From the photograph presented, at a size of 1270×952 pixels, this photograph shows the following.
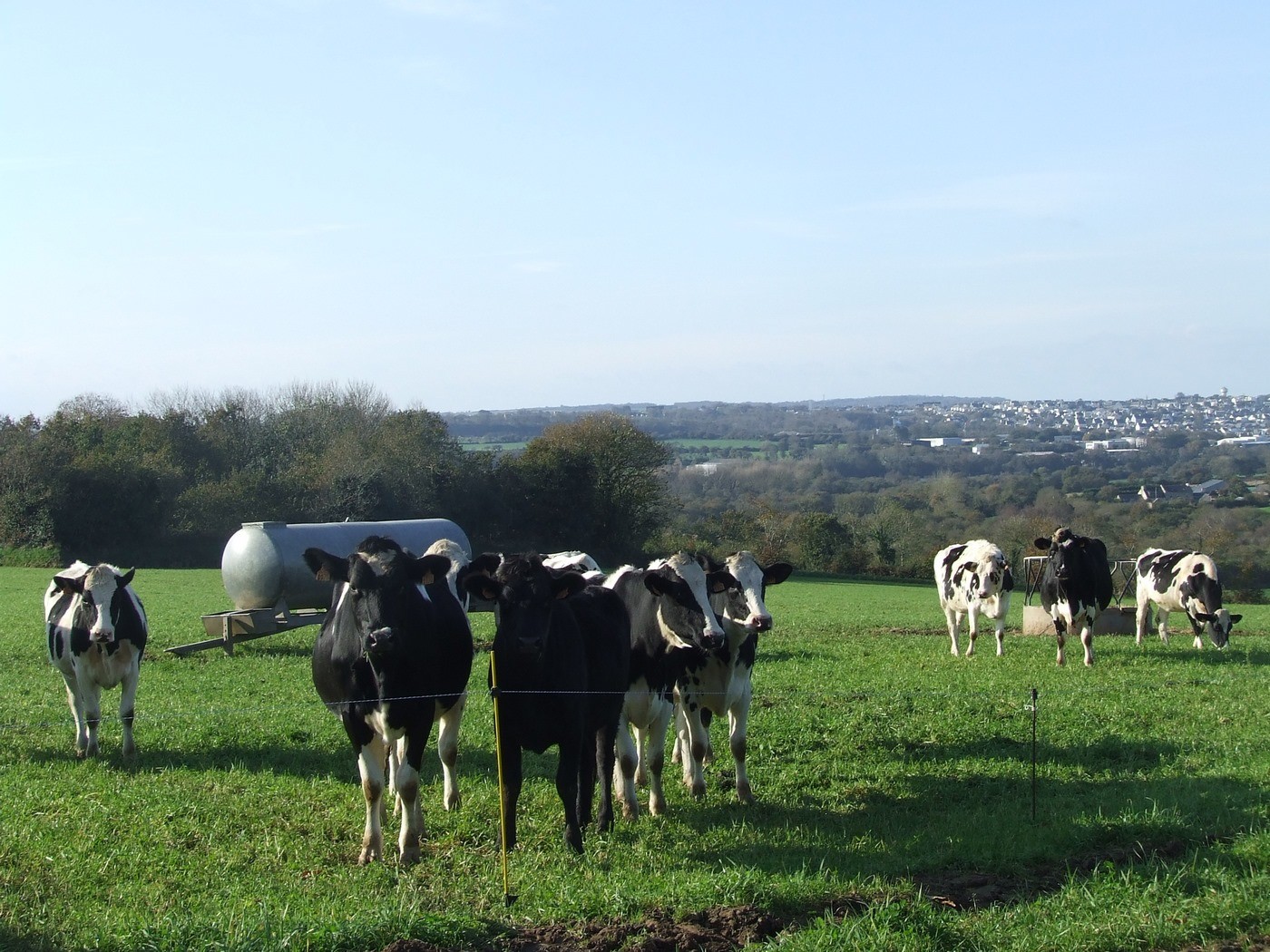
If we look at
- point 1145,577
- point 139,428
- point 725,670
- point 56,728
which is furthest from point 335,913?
point 139,428

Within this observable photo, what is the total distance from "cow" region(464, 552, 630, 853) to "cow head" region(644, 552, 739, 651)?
952mm

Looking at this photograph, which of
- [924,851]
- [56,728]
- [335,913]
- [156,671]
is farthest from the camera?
[156,671]

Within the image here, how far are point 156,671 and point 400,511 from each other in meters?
35.6

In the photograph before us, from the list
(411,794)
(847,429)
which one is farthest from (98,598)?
(847,429)

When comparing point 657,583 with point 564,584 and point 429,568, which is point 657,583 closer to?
point 564,584

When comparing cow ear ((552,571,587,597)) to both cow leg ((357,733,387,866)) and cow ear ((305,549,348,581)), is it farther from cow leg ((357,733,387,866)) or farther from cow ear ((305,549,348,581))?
cow leg ((357,733,387,866))

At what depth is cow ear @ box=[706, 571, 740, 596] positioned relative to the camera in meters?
10.4

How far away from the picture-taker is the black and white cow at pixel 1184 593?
2170 cm

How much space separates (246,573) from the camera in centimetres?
2269

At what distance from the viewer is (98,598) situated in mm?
12352

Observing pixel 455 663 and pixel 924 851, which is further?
pixel 455 663

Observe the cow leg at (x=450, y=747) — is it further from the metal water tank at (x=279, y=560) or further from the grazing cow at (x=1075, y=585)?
the metal water tank at (x=279, y=560)

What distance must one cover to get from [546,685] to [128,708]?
228 inches

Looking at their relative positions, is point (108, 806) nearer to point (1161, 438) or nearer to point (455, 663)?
point (455, 663)
